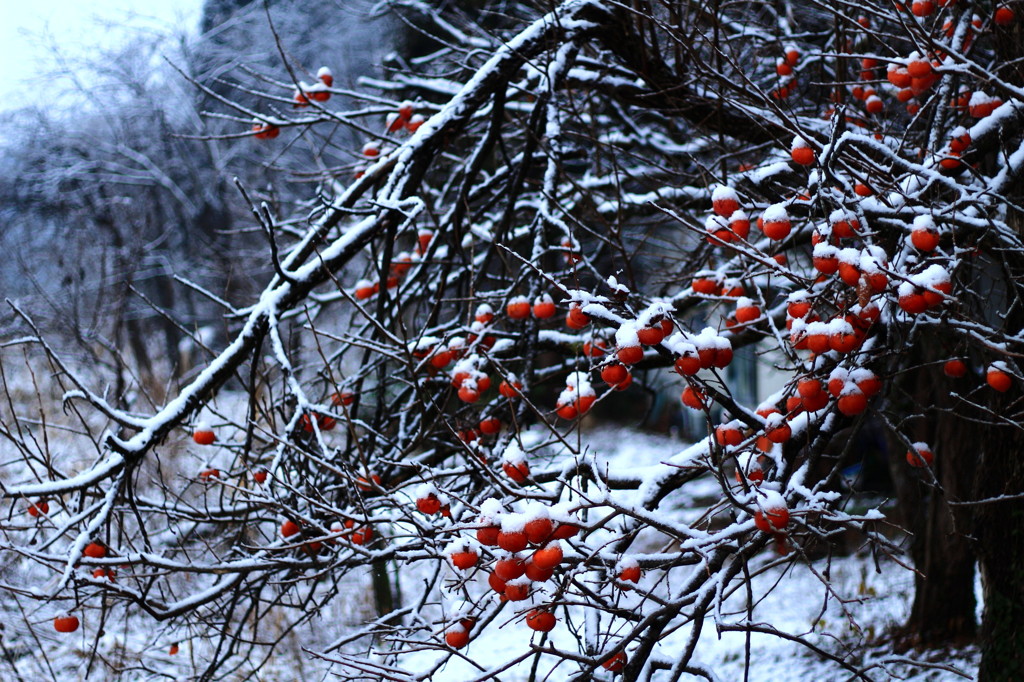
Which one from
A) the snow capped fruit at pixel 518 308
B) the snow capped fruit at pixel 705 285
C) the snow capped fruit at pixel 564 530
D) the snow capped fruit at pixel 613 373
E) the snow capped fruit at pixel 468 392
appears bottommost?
the snow capped fruit at pixel 564 530

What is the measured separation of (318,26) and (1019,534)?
622 inches

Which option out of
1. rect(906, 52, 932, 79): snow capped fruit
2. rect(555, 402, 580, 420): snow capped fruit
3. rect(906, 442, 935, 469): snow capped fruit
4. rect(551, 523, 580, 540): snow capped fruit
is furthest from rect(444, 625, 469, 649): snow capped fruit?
rect(906, 52, 932, 79): snow capped fruit

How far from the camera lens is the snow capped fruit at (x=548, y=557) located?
2100 millimetres

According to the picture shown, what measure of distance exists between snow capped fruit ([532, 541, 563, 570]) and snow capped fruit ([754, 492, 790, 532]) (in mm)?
Result: 568

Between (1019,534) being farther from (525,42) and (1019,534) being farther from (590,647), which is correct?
(525,42)

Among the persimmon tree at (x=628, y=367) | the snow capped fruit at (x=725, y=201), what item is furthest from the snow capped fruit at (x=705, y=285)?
the snow capped fruit at (x=725, y=201)

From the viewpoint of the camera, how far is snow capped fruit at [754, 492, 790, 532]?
7.40 feet

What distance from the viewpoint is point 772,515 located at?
226 cm

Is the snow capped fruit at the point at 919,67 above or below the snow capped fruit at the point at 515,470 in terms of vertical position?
above

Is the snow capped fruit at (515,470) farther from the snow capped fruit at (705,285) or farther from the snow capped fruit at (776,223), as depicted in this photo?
the snow capped fruit at (705,285)

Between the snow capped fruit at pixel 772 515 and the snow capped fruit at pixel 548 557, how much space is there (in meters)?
0.57

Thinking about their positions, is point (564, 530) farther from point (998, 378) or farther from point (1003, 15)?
point (1003, 15)

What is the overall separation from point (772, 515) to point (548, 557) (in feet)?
2.07

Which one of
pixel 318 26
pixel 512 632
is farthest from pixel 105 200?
pixel 512 632
